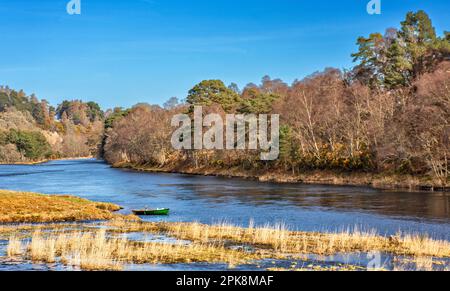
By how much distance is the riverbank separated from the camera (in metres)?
74.1

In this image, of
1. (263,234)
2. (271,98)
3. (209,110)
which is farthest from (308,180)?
(263,234)

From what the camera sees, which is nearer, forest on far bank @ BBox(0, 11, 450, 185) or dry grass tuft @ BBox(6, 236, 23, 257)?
dry grass tuft @ BBox(6, 236, 23, 257)

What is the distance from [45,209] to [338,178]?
54900 millimetres

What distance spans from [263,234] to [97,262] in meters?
12.9

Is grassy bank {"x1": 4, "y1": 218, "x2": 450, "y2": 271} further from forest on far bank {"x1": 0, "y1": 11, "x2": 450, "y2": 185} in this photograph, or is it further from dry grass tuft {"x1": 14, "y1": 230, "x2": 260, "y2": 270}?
forest on far bank {"x1": 0, "y1": 11, "x2": 450, "y2": 185}

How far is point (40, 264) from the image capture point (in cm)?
2425

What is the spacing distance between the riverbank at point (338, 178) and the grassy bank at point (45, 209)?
43.1 m

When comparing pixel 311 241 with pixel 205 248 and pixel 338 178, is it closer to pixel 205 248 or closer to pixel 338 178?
pixel 205 248

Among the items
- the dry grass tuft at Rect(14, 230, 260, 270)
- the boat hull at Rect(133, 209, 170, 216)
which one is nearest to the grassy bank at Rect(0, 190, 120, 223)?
the boat hull at Rect(133, 209, 170, 216)

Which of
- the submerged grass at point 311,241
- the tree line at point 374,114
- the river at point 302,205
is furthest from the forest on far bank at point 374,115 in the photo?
the submerged grass at point 311,241

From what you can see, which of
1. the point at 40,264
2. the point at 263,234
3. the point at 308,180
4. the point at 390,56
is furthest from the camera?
the point at 390,56

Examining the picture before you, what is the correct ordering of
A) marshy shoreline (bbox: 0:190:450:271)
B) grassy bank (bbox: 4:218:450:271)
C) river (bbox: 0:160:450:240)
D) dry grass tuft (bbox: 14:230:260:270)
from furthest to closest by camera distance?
river (bbox: 0:160:450:240), grassy bank (bbox: 4:218:450:271), marshy shoreline (bbox: 0:190:450:271), dry grass tuft (bbox: 14:230:260:270)

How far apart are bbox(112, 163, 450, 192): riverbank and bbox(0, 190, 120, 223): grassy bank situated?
1698 inches
